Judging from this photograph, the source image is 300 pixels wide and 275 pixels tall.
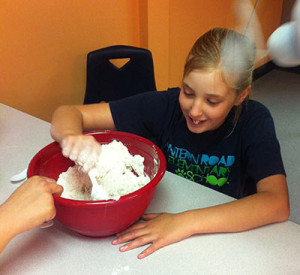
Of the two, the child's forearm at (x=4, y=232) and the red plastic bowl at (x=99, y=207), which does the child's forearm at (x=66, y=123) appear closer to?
the red plastic bowl at (x=99, y=207)

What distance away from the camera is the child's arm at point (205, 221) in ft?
2.13

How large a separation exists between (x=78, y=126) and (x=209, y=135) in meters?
0.38

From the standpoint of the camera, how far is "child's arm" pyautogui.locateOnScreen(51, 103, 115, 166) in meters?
0.73

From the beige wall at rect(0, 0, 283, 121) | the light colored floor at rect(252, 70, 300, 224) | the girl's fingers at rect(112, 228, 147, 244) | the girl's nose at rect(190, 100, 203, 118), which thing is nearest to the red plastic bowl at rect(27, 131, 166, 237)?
the girl's fingers at rect(112, 228, 147, 244)

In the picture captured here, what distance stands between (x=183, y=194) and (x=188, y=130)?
0.27 metres

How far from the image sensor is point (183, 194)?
0.77 metres

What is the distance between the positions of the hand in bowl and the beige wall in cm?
66

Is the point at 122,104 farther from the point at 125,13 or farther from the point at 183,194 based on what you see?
the point at 125,13

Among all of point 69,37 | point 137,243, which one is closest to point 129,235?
point 137,243

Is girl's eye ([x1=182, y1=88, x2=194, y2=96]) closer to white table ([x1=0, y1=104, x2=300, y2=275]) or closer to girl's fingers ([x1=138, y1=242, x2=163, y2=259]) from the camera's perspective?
white table ([x1=0, y1=104, x2=300, y2=275])

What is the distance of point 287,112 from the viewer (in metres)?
2.63

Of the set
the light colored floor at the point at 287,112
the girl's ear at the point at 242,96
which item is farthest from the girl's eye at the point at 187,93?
the light colored floor at the point at 287,112

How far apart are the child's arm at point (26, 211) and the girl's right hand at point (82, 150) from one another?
11 centimetres

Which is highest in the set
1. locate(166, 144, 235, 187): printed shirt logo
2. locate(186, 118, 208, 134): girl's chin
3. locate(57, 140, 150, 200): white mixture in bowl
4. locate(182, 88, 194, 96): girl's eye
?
locate(182, 88, 194, 96): girl's eye
